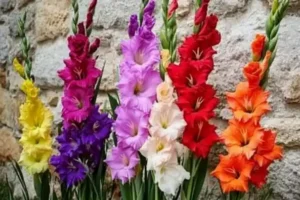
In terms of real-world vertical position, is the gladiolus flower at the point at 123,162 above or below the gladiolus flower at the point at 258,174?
below

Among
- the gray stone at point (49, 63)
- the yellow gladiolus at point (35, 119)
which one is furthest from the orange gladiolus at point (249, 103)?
the gray stone at point (49, 63)

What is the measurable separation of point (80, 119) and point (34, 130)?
9.2 inches

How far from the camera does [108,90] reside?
6.48 ft

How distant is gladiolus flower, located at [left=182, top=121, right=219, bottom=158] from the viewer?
131 cm

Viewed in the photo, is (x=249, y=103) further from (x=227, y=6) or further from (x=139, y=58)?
(x=227, y=6)

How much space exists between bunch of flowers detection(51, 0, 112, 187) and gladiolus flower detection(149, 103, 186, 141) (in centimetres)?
22

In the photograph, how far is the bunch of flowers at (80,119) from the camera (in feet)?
4.88

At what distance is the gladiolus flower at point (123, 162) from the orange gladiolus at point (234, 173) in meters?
0.21

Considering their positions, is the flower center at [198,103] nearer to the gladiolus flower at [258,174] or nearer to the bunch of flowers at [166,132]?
the bunch of flowers at [166,132]

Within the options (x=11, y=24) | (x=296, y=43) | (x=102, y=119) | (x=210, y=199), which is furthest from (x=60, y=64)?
(x=296, y=43)

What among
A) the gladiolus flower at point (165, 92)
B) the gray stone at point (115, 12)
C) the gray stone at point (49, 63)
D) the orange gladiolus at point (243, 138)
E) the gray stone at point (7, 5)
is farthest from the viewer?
the gray stone at point (7, 5)

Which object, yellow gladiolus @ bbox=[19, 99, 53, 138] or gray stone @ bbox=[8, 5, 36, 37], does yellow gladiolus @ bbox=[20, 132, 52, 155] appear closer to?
yellow gladiolus @ bbox=[19, 99, 53, 138]

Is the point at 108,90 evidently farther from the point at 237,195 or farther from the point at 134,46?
the point at 237,195

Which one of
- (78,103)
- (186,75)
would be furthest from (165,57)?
(78,103)
